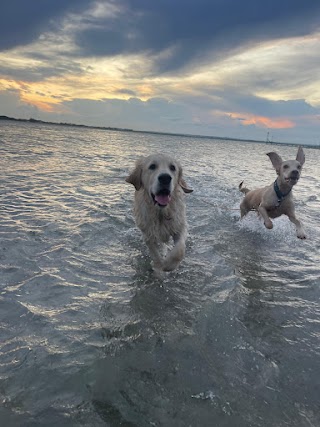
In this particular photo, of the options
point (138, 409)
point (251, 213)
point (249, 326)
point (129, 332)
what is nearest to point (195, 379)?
point (138, 409)

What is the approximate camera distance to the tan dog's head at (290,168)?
7.57 m

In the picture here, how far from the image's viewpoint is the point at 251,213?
10.0m

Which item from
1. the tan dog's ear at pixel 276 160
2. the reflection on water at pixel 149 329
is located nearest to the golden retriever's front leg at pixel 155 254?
the reflection on water at pixel 149 329

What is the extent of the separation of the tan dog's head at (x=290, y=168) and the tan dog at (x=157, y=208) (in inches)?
104

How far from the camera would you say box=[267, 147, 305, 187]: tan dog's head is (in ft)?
24.8

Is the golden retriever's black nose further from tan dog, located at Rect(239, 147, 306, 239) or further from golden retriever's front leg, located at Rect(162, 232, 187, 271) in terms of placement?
tan dog, located at Rect(239, 147, 306, 239)

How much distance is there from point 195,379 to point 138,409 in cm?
62

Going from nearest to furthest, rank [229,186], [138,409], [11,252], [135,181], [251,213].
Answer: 1. [138,409]
2. [11,252]
3. [135,181]
4. [251,213]
5. [229,186]

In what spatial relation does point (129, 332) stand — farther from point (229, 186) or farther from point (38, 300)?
point (229, 186)

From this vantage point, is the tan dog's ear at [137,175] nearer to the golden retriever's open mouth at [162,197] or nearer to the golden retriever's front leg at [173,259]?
the golden retriever's open mouth at [162,197]

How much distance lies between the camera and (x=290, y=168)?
7758mm

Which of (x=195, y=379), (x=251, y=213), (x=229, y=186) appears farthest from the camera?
(x=229, y=186)

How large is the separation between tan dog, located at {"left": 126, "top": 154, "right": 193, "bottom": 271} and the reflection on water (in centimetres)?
44

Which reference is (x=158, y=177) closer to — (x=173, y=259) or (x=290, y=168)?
(x=173, y=259)
